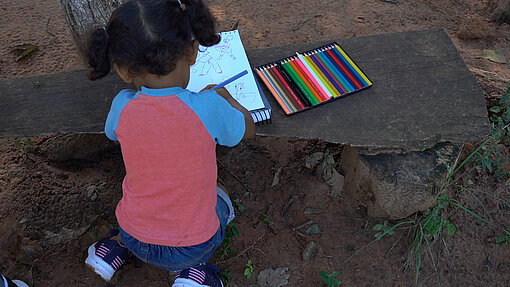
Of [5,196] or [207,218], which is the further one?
[5,196]

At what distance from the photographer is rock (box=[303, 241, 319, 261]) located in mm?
2324

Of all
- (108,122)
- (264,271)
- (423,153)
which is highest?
(108,122)

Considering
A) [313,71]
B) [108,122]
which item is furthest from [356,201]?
[108,122]

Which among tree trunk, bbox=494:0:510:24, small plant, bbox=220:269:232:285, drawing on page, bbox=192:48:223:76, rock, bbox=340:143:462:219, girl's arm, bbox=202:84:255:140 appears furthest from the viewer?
tree trunk, bbox=494:0:510:24

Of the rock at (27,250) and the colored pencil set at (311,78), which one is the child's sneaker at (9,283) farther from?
the colored pencil set at (311,78)

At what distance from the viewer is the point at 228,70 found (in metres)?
2.08

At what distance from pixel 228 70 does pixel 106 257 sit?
3.78ft

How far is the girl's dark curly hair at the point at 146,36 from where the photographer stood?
1.41 meters

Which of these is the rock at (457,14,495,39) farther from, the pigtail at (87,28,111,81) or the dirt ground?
the pigtail at (87,28,111,81)

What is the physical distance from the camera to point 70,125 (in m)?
1.98

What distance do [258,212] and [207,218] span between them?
2.67 ft

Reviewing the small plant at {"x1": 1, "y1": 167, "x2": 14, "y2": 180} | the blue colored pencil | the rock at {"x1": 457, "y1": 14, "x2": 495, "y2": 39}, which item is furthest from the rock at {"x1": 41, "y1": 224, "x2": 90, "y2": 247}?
the rock at {"x1": 457, "y1": 14, "x2": 495, "y2": 39}

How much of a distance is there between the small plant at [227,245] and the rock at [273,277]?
0.21 m

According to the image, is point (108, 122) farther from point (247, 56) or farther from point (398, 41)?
point (398, 41)
